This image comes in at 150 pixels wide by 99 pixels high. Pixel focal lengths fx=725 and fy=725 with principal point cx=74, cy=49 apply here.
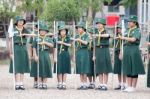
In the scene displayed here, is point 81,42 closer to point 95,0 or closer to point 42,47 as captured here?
point 42,47

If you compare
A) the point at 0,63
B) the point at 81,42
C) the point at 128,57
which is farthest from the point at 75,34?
the point at 0,63

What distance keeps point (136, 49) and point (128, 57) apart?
288 mm

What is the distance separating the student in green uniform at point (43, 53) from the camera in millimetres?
18562

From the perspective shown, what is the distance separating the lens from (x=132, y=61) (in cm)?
1825

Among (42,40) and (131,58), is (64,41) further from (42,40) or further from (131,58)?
(131,58)

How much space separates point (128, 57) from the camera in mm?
18250

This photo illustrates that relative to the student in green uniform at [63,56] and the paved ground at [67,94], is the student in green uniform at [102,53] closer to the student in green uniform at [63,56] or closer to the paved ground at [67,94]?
the paved ground at [67,94]

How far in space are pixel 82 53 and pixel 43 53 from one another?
101cm

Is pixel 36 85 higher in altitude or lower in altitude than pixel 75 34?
lower

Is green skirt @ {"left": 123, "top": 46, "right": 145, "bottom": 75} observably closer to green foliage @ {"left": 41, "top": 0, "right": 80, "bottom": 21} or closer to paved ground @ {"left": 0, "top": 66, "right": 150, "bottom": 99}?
paved ground @ {"left": 0, "top": 66, "right": 150, "bottom": 99}

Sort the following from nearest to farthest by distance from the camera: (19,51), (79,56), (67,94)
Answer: (67,94) → (19,51) → (79,56)

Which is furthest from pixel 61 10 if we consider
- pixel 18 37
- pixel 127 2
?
pixel 18 37

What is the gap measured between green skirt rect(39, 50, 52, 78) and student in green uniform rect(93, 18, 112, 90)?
1.22 metres

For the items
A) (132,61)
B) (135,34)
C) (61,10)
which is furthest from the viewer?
(61,10)
